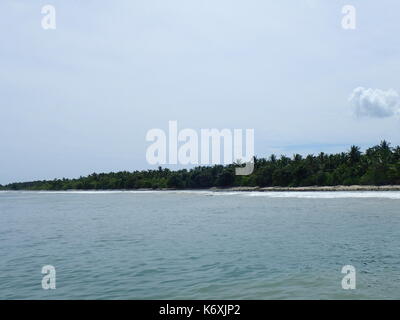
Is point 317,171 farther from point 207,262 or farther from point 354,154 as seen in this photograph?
point 207,262

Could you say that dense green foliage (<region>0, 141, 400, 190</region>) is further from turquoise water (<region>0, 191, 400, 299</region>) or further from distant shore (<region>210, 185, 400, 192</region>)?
turquoise water (<region>0, 191, 400, 299</region>)

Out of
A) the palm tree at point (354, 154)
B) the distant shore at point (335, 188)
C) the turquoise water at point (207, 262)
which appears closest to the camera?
the turquoise water at point (207, 262)

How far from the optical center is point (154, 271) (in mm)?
18547

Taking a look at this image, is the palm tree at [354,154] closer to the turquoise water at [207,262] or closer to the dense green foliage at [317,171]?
the dense green foliage at [317,171]

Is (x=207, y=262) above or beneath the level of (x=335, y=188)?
beneath

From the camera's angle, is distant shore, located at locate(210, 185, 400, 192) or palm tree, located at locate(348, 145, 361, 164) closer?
distant shore, located at locate(210, 185, 400, 192)

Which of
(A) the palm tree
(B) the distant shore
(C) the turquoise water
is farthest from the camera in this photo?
(A) the palm tree

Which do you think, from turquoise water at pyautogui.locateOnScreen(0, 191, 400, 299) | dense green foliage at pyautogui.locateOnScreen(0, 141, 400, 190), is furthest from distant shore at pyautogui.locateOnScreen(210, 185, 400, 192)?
turquoise water at pyautogui.locateOnScreen(0, 191, 400, 299)

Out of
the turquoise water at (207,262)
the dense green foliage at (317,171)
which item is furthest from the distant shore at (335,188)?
the turquoise water at (207,262)

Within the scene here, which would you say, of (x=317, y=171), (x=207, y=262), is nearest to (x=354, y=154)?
(x=317, y=171)

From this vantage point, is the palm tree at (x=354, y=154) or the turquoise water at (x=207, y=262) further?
the palm tree at (x=354, y=154)

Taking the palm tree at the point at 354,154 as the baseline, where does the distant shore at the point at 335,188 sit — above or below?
below

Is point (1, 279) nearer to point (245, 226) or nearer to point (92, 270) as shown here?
point (92, 270)
